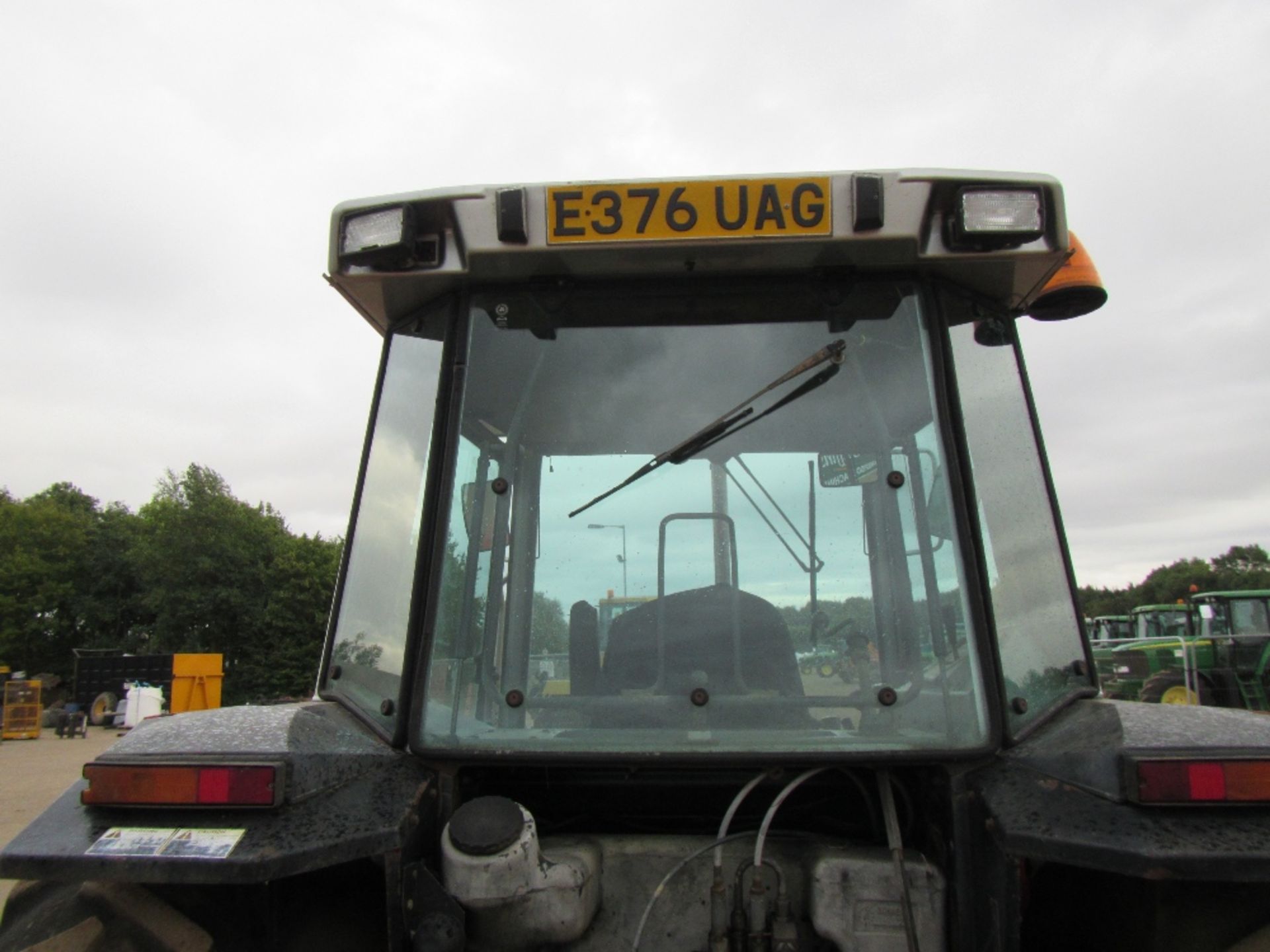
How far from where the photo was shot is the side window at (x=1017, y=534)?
2.20 metres

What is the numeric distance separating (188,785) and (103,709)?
85.9 ft

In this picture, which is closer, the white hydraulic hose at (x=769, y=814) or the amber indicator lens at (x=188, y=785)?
the amber indicator lens at (x=188, y=785)

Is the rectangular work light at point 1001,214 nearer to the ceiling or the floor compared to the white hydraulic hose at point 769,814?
nearer to the ceiling

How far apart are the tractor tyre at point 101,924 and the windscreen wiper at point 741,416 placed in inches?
46.0

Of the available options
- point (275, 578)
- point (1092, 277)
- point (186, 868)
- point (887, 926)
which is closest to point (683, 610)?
point (887, 926)

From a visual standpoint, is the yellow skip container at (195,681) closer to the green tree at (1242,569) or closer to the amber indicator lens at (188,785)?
the amber indicator lens at (188,785)

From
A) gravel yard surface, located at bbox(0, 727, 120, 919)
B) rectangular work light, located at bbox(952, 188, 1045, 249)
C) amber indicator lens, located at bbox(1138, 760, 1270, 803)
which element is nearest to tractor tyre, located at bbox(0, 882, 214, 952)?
amber indicator lens, located at bbox(1138, 760, 1270, 803)

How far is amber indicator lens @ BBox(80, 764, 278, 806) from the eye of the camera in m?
1.83

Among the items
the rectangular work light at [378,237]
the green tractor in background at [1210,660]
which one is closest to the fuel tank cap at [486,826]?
the rectangular work light at [378,237]

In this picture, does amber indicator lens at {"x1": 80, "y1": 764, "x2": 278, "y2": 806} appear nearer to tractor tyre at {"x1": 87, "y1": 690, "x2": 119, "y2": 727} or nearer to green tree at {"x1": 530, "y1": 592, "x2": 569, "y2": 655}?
green tree at {"x1": 530, "y1": 592, "x2": 569, "y2": 655}

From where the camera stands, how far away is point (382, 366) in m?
2.57

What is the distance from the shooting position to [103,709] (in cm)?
2423

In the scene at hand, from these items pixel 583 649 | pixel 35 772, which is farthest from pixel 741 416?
pixel 35 772

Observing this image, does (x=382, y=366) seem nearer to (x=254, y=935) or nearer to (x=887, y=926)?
(x=254, y=935)
